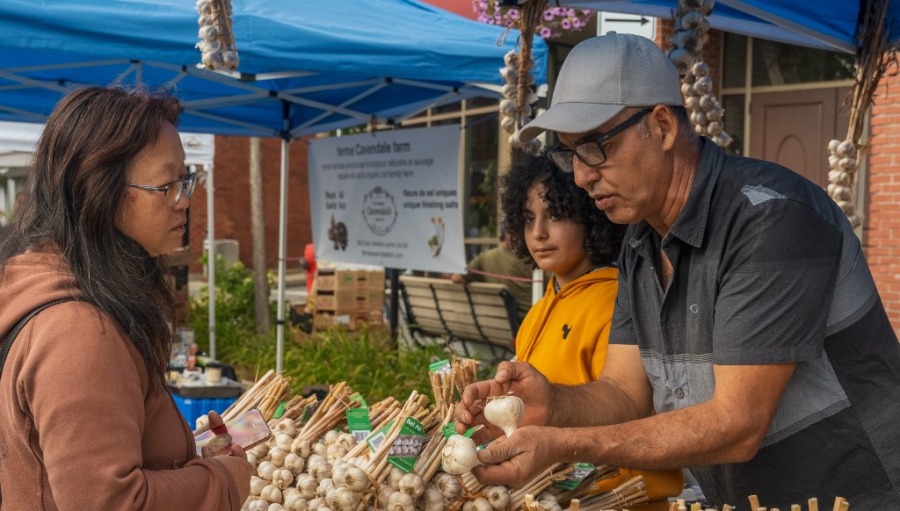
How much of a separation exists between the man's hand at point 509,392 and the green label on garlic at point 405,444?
18 centimetres

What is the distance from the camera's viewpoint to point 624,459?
1880 mm

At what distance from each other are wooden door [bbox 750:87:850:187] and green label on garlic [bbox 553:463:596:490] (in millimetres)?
5407

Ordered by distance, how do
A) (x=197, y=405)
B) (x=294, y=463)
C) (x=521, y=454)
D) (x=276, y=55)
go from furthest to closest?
(x=197, y=405), (x=276, y=55), (x=294, y=463), (x=521, y=454)

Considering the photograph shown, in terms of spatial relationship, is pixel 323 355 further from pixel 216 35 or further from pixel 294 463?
pixel 294 463

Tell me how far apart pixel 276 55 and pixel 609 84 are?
10.9 feet

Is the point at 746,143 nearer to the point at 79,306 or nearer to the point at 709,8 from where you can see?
the point at 709,8

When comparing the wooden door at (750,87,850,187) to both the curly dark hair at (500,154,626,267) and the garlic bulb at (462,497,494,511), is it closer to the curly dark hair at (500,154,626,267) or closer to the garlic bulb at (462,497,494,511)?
the curly dark hair at (500,154,626,267)

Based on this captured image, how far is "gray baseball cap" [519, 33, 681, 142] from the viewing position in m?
1.94

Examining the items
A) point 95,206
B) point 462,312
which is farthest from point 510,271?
point 95,206

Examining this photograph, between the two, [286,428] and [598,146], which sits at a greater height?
[598,146]

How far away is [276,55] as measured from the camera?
4.94m

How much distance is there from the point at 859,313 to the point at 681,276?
38 cm

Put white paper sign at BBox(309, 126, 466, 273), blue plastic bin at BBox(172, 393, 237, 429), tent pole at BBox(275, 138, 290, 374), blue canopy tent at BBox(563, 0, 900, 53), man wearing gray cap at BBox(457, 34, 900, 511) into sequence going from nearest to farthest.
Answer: man wearing gray cap at BBox(457, 34, 900, 511), blue canopy tent at BBox(563, 0, 900, 53), blue plastic bin at BBox(172, 393, 237, 429), white paper sign at BBox(309, 126, 466, 273), tent pole at BBox(275, 138, 290, 374)

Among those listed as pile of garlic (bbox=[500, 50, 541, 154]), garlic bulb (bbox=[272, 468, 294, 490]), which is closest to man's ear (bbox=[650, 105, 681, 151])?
garlic bulb (bbox=[272, 468, 294, 490])
